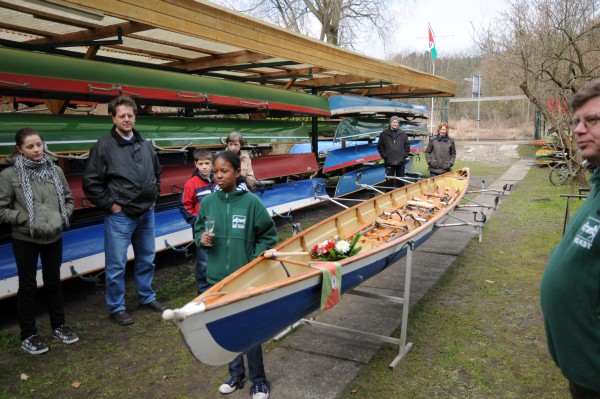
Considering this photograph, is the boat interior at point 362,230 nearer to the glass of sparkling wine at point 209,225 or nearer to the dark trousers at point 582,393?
the glass of sparkling wine at point 209,225

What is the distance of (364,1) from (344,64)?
55.0ft

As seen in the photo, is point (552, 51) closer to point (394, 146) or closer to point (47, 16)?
point (394, 146)

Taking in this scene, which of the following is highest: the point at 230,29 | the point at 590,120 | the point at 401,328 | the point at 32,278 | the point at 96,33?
the point at 230,29

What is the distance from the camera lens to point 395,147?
8797mm

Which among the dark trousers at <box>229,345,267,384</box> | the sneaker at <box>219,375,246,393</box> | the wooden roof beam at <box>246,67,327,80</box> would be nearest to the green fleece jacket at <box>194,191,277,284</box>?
the dark trousers at <box>229,345,267,384</box>

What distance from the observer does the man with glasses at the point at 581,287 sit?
148 centimetres

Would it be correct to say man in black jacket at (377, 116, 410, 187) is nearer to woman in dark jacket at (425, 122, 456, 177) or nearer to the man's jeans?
woman in dark jacket at (425, 122, 456, 177)

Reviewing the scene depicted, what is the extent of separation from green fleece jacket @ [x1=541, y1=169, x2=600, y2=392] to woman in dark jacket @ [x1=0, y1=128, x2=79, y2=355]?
3.43 m

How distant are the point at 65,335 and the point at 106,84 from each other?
105 inches

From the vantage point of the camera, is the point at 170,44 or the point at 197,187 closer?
the point at 197,187

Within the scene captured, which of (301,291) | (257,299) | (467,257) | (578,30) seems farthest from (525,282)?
(578,30)

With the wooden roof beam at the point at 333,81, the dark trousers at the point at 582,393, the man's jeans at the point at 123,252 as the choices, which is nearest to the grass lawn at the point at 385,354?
the man's jeans at the point at 123,252

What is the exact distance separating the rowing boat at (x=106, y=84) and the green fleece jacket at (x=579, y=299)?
4.48m

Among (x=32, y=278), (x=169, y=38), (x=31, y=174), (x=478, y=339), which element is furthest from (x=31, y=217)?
(x=478, y=339)
